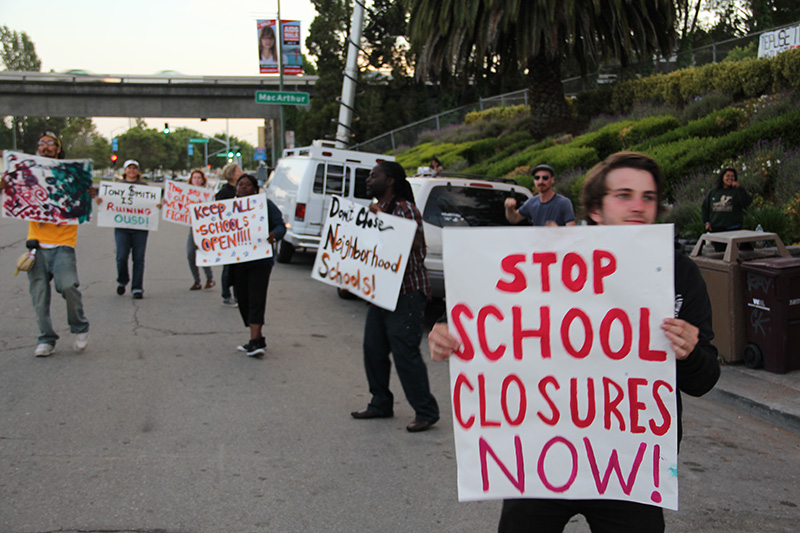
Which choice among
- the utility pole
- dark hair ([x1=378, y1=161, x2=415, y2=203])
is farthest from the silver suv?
the utility pole

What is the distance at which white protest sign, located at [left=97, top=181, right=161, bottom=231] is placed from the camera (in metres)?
10.9

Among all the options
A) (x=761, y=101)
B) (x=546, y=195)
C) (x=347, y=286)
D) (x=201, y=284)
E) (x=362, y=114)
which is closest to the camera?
(x=347, y=286)

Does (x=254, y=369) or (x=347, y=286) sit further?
(x=254, y=369)

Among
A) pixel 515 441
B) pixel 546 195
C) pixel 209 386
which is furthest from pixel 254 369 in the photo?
pixel 515 441

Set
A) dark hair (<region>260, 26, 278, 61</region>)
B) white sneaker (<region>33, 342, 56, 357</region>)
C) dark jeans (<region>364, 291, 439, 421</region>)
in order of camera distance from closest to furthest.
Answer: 1. dark jeans (<region>364, 291, 439, 421</region>)
2. white sneaker (<region>33, 342, 56, 357</region>)
3. dark hair (<region>260, 26, 278, 61</region>)

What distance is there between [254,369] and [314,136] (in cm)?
3873

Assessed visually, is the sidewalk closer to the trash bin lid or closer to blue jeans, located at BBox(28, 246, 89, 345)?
the trash bin lid

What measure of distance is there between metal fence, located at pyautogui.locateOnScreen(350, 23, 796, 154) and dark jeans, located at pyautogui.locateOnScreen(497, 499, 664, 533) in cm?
2237

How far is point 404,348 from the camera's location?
5332mm

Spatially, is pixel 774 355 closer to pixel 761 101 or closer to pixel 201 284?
pixel 201 284

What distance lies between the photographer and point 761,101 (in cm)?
1482

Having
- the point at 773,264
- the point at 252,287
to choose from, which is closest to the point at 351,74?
the point at 252,287

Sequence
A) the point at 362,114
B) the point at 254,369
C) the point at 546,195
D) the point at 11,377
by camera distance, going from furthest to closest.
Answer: the point at 362,114 → the point at 546,195 → the point at 254,369 → the point at 11,377

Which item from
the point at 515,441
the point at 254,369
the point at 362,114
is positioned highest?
the point at 362,114
